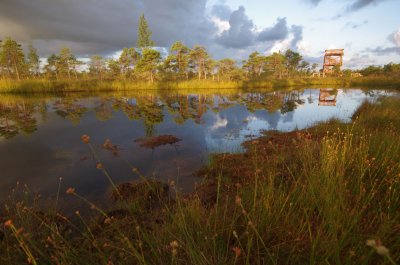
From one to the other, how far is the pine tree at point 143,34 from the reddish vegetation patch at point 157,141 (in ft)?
109

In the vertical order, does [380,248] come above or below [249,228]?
above

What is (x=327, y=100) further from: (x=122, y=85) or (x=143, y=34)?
(x=143, y=34)

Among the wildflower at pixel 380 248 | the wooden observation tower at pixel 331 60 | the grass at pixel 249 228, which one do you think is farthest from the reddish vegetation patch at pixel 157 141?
the wooden observation tower at pixel 331 60

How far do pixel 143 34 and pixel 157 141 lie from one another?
34.5 metres

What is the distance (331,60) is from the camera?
50188 mm

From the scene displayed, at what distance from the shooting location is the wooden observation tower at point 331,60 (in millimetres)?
48438

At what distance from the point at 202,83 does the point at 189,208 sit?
29064 mm

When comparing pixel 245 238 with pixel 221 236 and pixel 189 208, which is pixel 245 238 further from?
pixel 189 208

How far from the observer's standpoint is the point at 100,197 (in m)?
3.93

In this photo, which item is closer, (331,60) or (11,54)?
(11,54)

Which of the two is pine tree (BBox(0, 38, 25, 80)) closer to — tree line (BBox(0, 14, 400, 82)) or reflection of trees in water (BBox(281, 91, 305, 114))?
tree line (BBox(0, 14, 400, 82))

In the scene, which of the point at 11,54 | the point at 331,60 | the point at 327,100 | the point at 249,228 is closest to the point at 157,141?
the point at 249,228

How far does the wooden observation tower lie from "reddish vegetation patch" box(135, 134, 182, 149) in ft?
179

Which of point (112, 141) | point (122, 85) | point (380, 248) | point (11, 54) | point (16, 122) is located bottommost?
point (112, 141)
